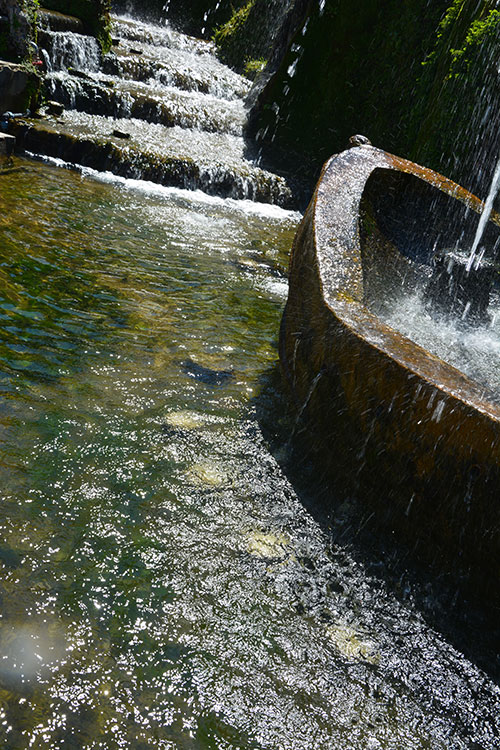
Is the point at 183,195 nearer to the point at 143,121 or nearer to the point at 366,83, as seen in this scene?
the point at 143,121

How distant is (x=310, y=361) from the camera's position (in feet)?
9.38

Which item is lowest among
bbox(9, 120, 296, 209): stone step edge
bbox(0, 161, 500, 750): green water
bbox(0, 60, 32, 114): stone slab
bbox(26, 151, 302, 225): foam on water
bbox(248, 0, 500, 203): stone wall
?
bbox(0, 161, 500, 750): green water

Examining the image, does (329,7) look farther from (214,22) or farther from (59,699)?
(59,699)

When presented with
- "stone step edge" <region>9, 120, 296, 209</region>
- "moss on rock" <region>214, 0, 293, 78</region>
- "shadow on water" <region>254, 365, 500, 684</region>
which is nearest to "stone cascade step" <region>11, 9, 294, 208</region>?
"stone step edge" <region>9, 120, 296, 209</region>

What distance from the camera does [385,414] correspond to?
227cm

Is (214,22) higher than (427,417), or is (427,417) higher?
(214,22)

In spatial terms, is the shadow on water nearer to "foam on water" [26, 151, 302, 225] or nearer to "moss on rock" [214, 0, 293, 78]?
"foam on water" [26, 151, 302, 225]

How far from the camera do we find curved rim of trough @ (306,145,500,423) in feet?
7.06

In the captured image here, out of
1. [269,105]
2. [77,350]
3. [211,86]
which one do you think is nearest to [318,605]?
[77,350]

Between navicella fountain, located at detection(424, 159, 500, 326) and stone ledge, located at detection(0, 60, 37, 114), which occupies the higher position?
stone ledge, located at detection(0, 60, 37, 114)

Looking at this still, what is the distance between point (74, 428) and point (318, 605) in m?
1.39

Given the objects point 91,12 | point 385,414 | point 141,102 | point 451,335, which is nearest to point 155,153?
point 141,102

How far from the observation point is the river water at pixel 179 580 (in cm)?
166

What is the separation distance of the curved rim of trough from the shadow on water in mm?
652
